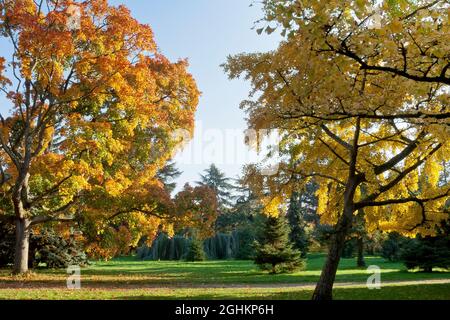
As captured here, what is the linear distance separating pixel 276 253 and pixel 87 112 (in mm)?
12965

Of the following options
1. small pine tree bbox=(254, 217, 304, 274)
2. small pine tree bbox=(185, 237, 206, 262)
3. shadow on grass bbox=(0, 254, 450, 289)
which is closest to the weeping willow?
small pine tree bbox=(185, 237, 206, 262)

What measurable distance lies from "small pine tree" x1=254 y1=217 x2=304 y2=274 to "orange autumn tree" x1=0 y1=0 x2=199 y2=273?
340 inches

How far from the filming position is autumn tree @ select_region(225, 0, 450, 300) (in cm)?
527

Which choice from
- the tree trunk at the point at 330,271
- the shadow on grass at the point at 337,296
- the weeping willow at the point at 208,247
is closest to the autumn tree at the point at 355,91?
the tree trunk at the point at 330,271

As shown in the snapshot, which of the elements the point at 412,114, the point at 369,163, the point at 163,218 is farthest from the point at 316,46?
the point at 163,218

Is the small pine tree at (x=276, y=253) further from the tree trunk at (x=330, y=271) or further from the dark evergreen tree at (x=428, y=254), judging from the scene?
the tree trunk at (x=330, y=271)

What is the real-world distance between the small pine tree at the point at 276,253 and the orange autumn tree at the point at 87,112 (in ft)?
28.3

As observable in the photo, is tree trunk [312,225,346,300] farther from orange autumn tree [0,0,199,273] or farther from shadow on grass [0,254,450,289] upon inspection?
orange autumn tree [0,0,199,273]

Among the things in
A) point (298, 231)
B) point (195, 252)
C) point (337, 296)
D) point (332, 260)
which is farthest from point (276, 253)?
point (298, 231)

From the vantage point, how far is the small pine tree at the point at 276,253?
2391 cm

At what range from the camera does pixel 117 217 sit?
17.8m

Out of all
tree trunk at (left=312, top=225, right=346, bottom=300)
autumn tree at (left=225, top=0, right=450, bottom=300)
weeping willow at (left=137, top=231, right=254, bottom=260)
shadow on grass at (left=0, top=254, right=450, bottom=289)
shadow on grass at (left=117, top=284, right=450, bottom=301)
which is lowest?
weeping willow at (left=137, top=231, right=254, bottom=260)

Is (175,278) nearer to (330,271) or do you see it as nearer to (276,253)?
(276,253)

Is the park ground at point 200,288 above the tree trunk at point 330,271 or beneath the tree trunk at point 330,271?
beneath
